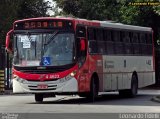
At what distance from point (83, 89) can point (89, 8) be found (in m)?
27.5

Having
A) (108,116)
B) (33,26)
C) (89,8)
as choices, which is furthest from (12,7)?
(108,116)

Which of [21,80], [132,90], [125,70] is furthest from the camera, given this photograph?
[132,90]

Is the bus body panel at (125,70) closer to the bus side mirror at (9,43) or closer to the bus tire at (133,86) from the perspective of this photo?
the bus tire at (133,86)

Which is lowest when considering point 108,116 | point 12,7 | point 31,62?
point 108,116

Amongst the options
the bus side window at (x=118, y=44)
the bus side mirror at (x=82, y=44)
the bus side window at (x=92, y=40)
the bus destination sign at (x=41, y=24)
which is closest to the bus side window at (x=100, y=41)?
the bus side window at (x=92, y=40)

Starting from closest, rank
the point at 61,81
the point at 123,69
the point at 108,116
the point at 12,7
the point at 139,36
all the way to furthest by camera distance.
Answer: the point at 108,116
the point at 61,81
the point at 123,69
the point at 139,36
the point at 12,7

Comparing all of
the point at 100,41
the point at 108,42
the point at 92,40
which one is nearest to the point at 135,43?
the point at 108,42

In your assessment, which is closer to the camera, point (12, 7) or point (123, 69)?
point (123, 69)

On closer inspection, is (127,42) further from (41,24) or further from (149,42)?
(41,24)

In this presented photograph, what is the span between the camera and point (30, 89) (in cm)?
2369

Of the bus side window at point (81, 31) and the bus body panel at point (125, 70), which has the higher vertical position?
the bus side window at point (81, 31)

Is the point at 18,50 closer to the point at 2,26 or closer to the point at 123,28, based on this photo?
the point at 123,28

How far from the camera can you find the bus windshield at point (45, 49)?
23406 millimetres

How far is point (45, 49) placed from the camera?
23547mm
